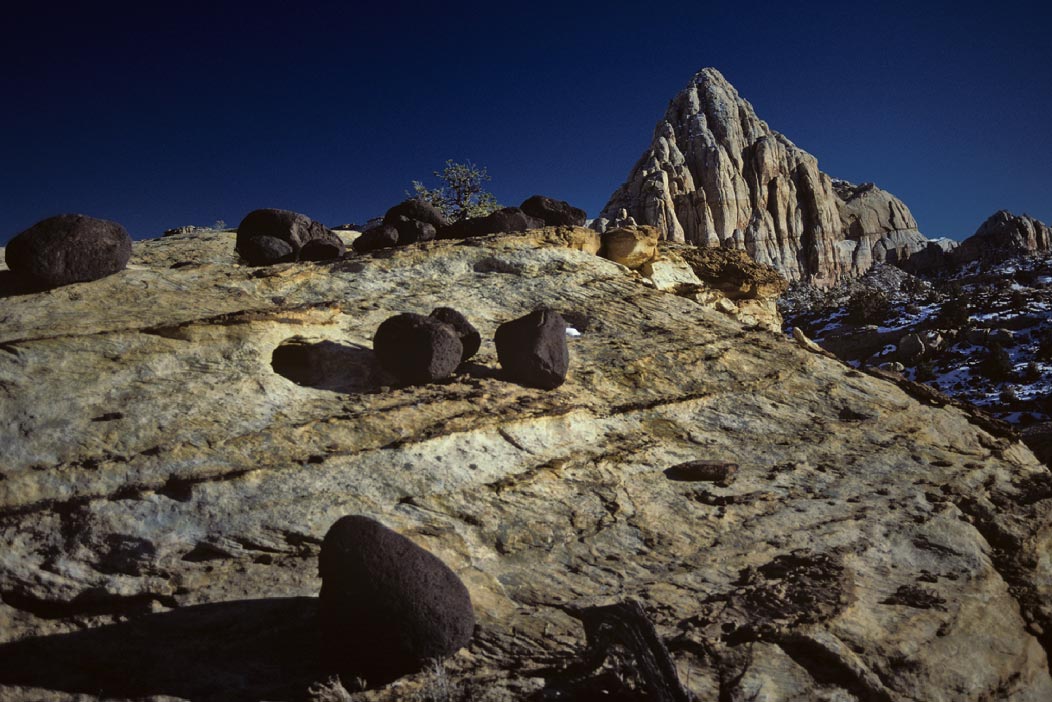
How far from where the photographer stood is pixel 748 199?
9444cm

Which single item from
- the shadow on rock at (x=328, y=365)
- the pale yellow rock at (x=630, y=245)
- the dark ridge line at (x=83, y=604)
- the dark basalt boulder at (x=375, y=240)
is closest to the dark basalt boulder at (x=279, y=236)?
the dark basalt boulder at (x=375, y=240)

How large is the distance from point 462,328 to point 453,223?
16.4 feet

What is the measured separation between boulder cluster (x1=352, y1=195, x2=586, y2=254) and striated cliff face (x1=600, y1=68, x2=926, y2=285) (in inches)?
2835

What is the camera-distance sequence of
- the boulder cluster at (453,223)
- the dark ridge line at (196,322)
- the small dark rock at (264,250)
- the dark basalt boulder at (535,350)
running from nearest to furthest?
the dark ridge line at (196,322) < the dark basalt boulder at (535,350) < the small dark rock at (264,250) < the boulder cluster at (453,223)

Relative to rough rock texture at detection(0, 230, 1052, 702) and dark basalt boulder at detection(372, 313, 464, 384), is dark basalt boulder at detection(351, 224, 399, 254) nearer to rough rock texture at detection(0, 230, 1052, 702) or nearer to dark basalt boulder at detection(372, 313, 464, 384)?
rough rock texture at detection(0, 230, 1052, 702)

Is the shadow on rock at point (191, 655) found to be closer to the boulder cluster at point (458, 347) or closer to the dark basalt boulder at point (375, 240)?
the boulder cluster at point (458, 347)

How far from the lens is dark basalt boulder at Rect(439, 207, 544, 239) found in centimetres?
1213

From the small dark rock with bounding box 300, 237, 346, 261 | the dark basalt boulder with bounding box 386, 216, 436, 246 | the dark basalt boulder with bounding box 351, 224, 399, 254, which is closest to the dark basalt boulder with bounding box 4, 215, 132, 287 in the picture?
the small dark rock with bounding box 300, 237, 346, 261

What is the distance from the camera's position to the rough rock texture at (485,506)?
4531 mm

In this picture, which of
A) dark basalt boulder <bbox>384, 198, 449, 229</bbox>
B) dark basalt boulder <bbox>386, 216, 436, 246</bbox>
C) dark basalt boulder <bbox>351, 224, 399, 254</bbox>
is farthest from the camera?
dark basalt boulder <bbox>384, 198, 449, 229</bbox>

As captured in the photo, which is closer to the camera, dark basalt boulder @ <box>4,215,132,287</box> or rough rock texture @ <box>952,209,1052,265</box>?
dark basalt boulder @ <box>4,215,132,287</box>

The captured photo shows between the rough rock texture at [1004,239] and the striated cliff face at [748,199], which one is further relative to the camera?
the striated cliff face at [748,199]

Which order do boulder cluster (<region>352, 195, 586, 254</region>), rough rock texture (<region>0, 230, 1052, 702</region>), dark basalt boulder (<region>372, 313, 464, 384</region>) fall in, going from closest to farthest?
rough rock texture (<region>0, 230, 1052, 702</region>) < dark basalt boulder (<region>372, 313, 464, 384</region>) < boulder cluster (<region>352, 195, 586, 254</region>)

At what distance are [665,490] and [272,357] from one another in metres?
5.33
